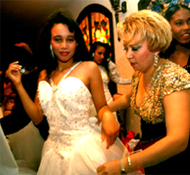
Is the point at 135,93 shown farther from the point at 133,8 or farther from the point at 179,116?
the point at 133,8

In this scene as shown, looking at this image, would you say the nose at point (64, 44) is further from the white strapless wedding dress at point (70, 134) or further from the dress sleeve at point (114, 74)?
the dress sleeve at point (114, 74)

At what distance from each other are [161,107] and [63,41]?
0.69 meters

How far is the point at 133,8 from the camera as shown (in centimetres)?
226

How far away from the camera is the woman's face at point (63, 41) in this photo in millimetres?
1201

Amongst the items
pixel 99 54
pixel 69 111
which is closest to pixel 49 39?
pixel 69 111

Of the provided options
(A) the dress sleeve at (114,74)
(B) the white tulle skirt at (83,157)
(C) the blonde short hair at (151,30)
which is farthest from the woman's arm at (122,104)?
(A) the dress sleeve at (114,74)

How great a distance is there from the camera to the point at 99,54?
2.66 metres

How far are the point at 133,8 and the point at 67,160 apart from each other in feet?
6.08

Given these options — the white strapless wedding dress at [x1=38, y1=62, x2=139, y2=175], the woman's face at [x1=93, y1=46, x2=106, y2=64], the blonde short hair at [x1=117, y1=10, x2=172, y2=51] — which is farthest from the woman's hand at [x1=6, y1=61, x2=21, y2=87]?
the woman's face at [x1=93, y1=46, x2=106, y2=64]

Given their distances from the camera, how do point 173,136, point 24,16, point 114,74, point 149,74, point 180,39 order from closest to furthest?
point 173,136
point 149,74
point 180,39
point 114,74
point 24,16

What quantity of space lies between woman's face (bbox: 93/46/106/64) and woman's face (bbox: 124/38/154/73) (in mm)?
1708

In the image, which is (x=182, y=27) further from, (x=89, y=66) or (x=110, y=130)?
(x=110, y=130)

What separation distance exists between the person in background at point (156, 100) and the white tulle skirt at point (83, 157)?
0.18 meters

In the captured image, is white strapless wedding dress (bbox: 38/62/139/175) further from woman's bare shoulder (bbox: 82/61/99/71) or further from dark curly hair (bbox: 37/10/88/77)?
dark curly hair (bbox: 37/10/88/77)
